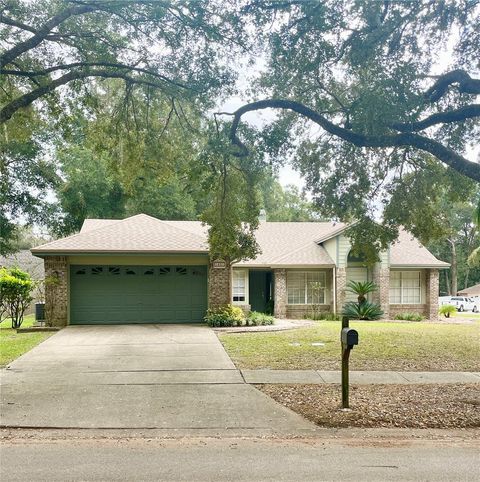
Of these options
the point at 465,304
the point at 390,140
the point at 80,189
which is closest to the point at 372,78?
the point at 390,140

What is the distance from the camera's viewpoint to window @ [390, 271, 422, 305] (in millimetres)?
25578

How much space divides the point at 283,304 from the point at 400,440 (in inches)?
697

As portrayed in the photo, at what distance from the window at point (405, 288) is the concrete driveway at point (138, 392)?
14.4 meters

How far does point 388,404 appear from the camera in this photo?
777 centimetres

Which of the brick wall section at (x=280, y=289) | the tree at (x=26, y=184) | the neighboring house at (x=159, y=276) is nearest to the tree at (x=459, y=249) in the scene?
the neighboring house at (x=159, y=276)

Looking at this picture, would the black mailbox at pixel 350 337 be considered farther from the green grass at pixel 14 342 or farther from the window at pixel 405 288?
the window at pixel 405 288

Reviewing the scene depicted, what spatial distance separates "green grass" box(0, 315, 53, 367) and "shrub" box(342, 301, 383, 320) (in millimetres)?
13260

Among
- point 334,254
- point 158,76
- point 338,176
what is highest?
point 158,76

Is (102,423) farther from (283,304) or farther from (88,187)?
(88,187)

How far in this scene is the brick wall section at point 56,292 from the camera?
60.8 ft

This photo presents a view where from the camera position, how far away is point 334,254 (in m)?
24.6

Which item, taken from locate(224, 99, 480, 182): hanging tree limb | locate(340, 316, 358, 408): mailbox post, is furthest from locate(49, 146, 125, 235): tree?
locate(340, 316, 358, 408): mailbox post

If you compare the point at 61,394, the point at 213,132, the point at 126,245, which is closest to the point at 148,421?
the point at 61,394

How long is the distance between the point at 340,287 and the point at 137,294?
32.0 feet
